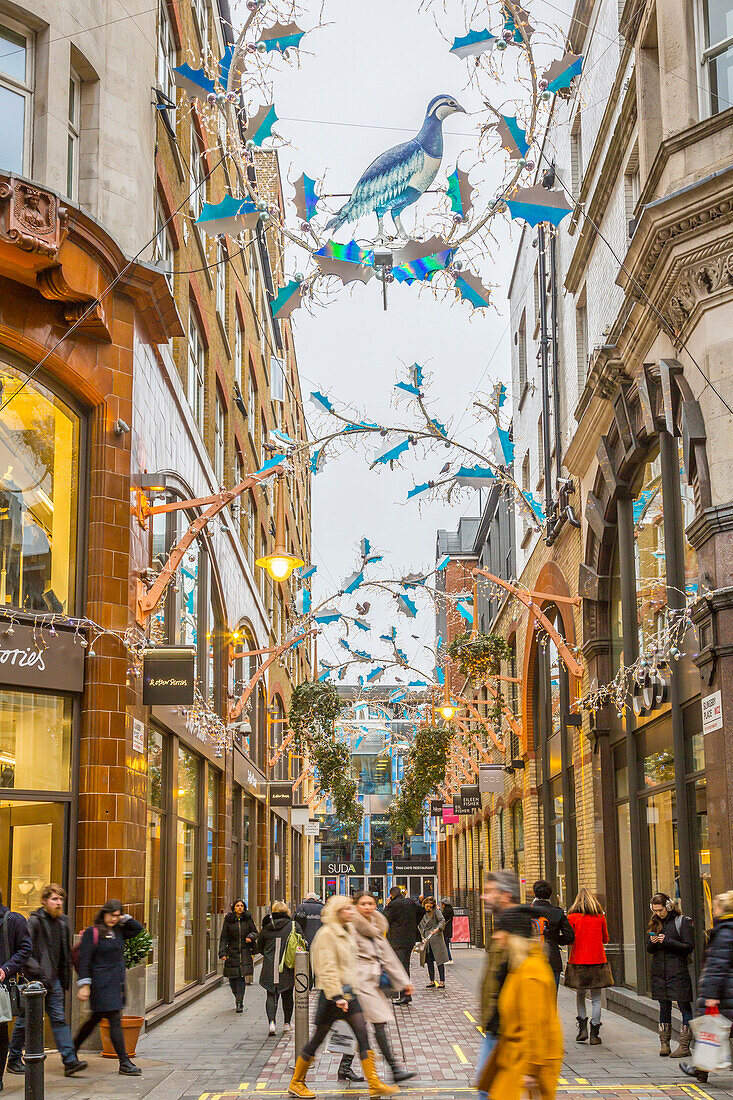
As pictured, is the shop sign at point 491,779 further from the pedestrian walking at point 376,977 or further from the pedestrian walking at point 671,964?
the pedestrian walking at point 376,977

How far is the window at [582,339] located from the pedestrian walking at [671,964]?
11.2 metres

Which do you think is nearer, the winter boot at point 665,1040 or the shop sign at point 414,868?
the winter boot at point 665,1040

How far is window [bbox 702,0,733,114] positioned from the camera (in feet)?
42.3

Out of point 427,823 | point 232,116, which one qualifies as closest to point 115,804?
point 232,116

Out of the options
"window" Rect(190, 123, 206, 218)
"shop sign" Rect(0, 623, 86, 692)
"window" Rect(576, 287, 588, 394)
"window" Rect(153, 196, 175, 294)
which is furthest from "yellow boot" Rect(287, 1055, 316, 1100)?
"window" Rect(190, 123, 206, 218)

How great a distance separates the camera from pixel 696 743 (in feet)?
44.2

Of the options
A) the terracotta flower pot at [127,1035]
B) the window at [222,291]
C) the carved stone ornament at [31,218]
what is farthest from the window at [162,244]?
the terracotta flower pot at [127,1035]

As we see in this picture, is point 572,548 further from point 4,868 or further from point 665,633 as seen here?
point 4,868

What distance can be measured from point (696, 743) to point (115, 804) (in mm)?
6340

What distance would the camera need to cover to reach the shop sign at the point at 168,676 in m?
13.9

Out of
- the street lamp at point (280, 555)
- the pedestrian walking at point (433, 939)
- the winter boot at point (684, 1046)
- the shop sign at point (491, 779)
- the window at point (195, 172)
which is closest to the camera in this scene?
the winter boot at point (684, 1046)

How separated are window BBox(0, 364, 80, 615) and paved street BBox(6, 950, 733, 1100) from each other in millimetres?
4753

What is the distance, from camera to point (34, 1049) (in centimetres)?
795

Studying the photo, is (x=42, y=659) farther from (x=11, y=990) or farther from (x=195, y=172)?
(x=195, y=172)
